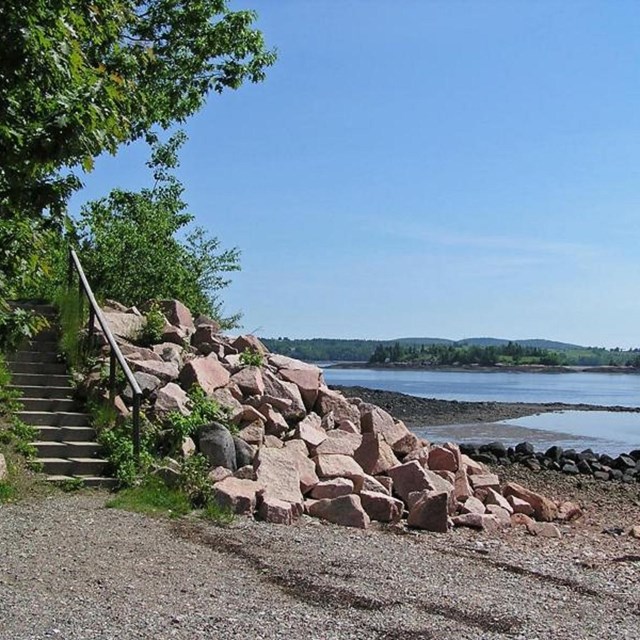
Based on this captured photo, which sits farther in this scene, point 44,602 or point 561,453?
point 561,453

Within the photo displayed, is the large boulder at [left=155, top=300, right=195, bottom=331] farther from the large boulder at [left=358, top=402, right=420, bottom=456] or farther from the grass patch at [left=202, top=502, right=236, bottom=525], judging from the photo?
the grass patch at [left=202, top=502, right=236, bottom=525]

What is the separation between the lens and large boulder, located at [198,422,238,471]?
11852mm

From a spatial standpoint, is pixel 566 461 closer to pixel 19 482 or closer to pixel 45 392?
pixel 45 392

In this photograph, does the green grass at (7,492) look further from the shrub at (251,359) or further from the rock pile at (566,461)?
the rock pile at (566,461)

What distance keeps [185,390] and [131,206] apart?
36.4 feet

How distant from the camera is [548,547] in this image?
11.5 metres

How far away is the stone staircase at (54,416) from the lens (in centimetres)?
1133

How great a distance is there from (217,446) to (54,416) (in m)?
2.23

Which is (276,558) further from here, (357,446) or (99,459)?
(357,446)

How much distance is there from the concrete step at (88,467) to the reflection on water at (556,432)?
2301 cm

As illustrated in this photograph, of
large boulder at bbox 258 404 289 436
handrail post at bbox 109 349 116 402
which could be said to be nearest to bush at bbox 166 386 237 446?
large boulder at bbox 258 404 289 436

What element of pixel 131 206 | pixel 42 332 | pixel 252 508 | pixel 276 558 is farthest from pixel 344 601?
pixel 131 206

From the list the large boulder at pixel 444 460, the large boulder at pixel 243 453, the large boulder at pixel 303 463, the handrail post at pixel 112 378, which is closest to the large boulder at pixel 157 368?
the handrail post at pixel 112 378

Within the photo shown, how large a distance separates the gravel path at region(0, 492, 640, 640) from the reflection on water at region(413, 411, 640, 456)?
76.0ft
